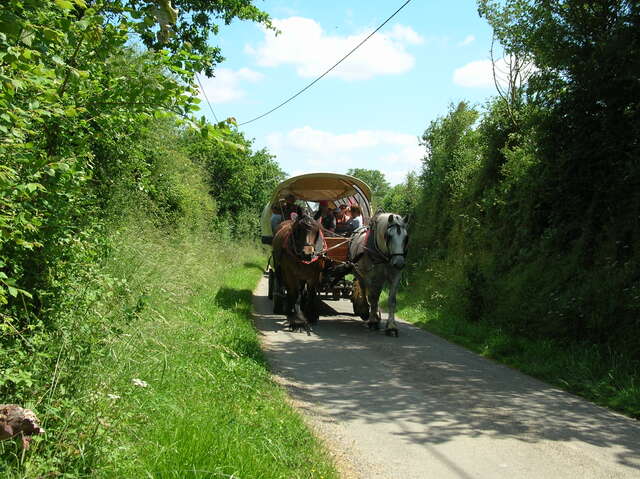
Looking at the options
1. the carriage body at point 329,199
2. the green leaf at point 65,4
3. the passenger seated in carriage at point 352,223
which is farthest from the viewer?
the passenger seated in carriage at point 352,223

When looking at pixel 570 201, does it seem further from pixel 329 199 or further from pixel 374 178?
pixel 374 178

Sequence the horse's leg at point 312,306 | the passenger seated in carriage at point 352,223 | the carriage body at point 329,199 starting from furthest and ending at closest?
1. the passenger seated in carriage at point 352,223
2. the carriage body at point 329,199
3. the horse's leg at point 312,306

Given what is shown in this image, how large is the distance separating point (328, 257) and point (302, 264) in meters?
0.88

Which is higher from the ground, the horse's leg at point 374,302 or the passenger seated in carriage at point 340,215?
the passenger seated in carriage at point 340,215

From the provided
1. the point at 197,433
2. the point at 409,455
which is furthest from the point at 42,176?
the point at 409,455

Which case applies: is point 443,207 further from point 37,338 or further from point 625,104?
point 37,338

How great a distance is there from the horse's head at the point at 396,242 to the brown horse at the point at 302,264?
50.2 inches

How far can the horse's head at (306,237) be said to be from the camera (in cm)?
1067

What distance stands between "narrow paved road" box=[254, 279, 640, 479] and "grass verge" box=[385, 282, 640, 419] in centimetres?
30

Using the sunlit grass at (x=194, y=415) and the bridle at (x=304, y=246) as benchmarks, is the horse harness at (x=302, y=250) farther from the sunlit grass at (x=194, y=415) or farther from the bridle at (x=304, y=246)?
the sunlit grass at (x=194, y=415)

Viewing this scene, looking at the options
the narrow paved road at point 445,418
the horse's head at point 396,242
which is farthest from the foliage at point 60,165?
the horse's head at point 396,242

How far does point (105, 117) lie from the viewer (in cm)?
458

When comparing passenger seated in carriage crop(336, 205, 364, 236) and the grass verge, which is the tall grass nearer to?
the grass verge

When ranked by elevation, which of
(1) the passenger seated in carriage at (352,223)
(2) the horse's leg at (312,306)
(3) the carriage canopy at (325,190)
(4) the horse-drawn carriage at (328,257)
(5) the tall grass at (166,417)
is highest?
(3) the carriage canopy at (325,190)
